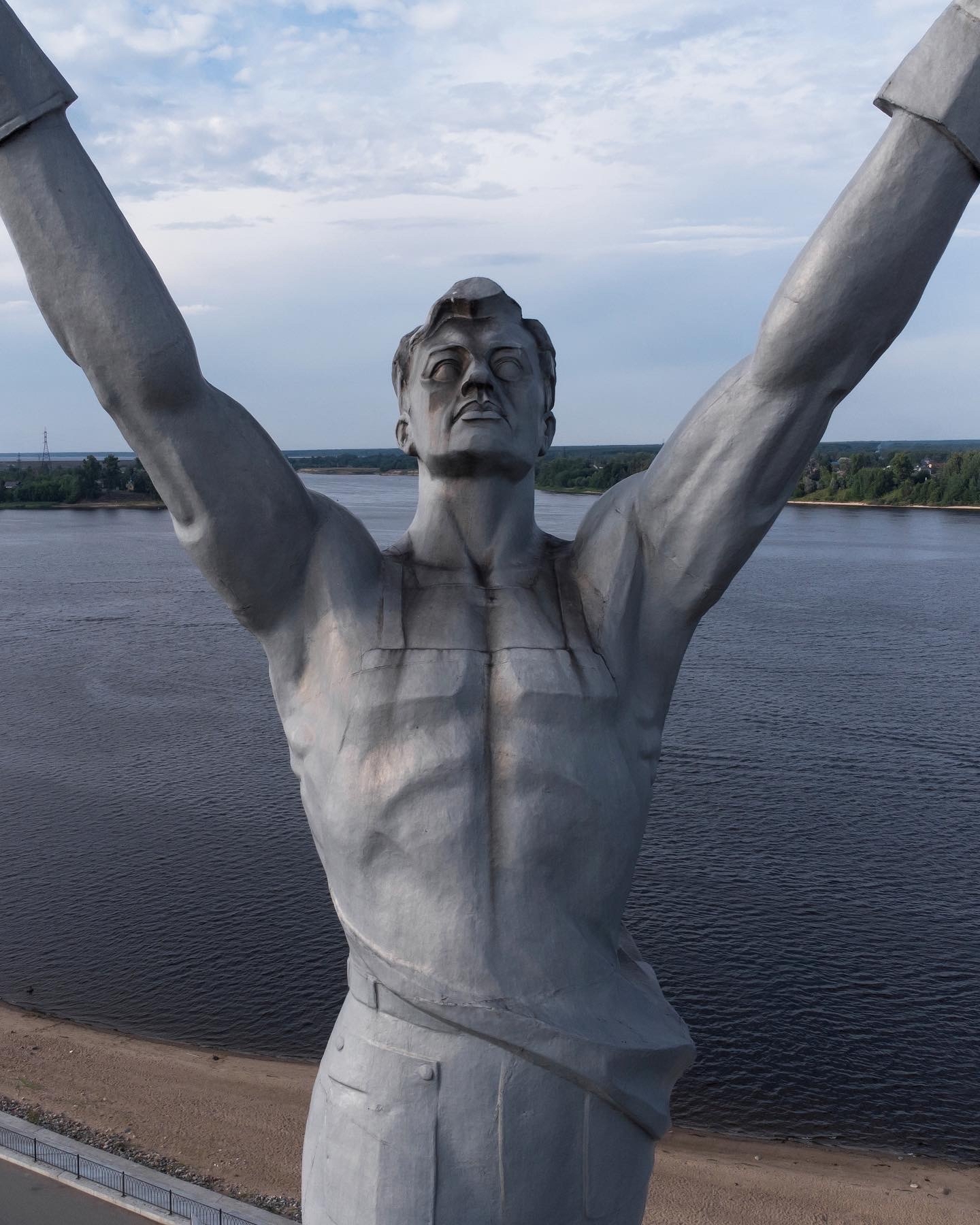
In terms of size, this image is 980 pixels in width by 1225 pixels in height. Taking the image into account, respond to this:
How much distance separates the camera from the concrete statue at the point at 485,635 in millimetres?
2941

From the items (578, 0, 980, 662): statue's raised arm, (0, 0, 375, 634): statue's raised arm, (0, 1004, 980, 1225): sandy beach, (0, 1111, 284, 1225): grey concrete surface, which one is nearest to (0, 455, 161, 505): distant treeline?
(0, 1004, 980, 1225): sandy beach

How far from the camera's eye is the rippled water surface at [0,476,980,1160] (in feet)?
60.8

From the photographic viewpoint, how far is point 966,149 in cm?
282

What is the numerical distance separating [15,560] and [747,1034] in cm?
5492

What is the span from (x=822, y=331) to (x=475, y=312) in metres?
0.98

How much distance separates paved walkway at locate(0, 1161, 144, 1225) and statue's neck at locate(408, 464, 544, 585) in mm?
10576

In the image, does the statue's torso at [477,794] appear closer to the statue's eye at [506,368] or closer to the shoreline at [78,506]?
the statue's eye at [506,368]

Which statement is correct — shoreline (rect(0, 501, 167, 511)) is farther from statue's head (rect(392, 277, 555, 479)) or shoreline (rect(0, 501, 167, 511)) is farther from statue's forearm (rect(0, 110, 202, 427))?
statue's forearm (rect(0, 110, 202, 427))

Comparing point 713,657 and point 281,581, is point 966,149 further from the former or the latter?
point 713,657

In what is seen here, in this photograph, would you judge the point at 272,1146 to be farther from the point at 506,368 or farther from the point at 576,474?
the point at 576,474

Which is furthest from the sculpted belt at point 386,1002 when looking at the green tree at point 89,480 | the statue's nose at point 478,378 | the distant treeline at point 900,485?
the green tree at point 89,480

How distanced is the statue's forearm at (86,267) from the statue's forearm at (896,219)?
1.47m

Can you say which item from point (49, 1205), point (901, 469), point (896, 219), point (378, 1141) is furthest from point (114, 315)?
point (901, 469)

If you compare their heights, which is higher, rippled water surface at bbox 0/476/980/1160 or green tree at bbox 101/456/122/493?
green tree at bbox 101/456/122/493
